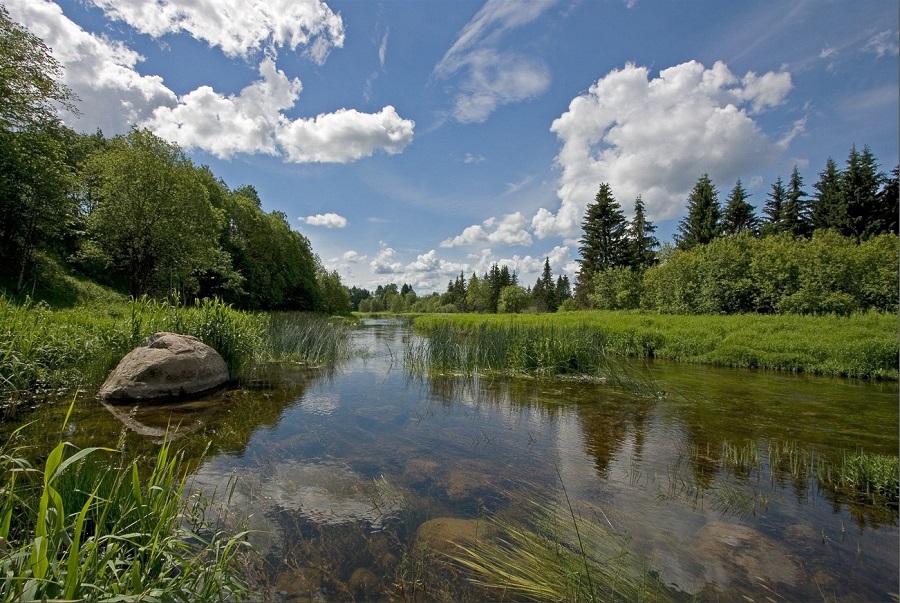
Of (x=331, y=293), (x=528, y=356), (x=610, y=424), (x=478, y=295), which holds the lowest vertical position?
(x=610, y=424)

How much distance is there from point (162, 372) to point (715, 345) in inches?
723

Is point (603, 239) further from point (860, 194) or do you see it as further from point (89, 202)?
point (89, 202)

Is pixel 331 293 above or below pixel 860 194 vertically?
below

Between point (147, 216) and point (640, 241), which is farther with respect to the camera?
point (640, 241)

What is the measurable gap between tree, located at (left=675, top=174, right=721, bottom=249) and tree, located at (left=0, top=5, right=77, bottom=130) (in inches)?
1982

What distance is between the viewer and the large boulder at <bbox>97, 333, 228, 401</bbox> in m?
7.20

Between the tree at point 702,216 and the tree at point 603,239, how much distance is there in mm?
6794

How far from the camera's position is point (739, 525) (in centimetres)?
384

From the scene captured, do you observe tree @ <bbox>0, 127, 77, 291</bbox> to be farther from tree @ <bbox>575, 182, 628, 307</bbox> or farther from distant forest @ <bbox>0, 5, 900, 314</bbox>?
tree @ <bbox>575, 182, 628, 307</bbox>

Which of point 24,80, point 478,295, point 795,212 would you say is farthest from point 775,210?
point 24,80

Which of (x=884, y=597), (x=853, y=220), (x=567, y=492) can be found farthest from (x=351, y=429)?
(x=853, y=220)

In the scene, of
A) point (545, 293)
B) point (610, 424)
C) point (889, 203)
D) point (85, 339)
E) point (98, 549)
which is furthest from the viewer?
point (545, 293)

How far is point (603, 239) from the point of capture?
49.4 metres

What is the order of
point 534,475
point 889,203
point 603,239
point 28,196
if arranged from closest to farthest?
point 534,475, point 28,196, point 889,203, point 603,239
